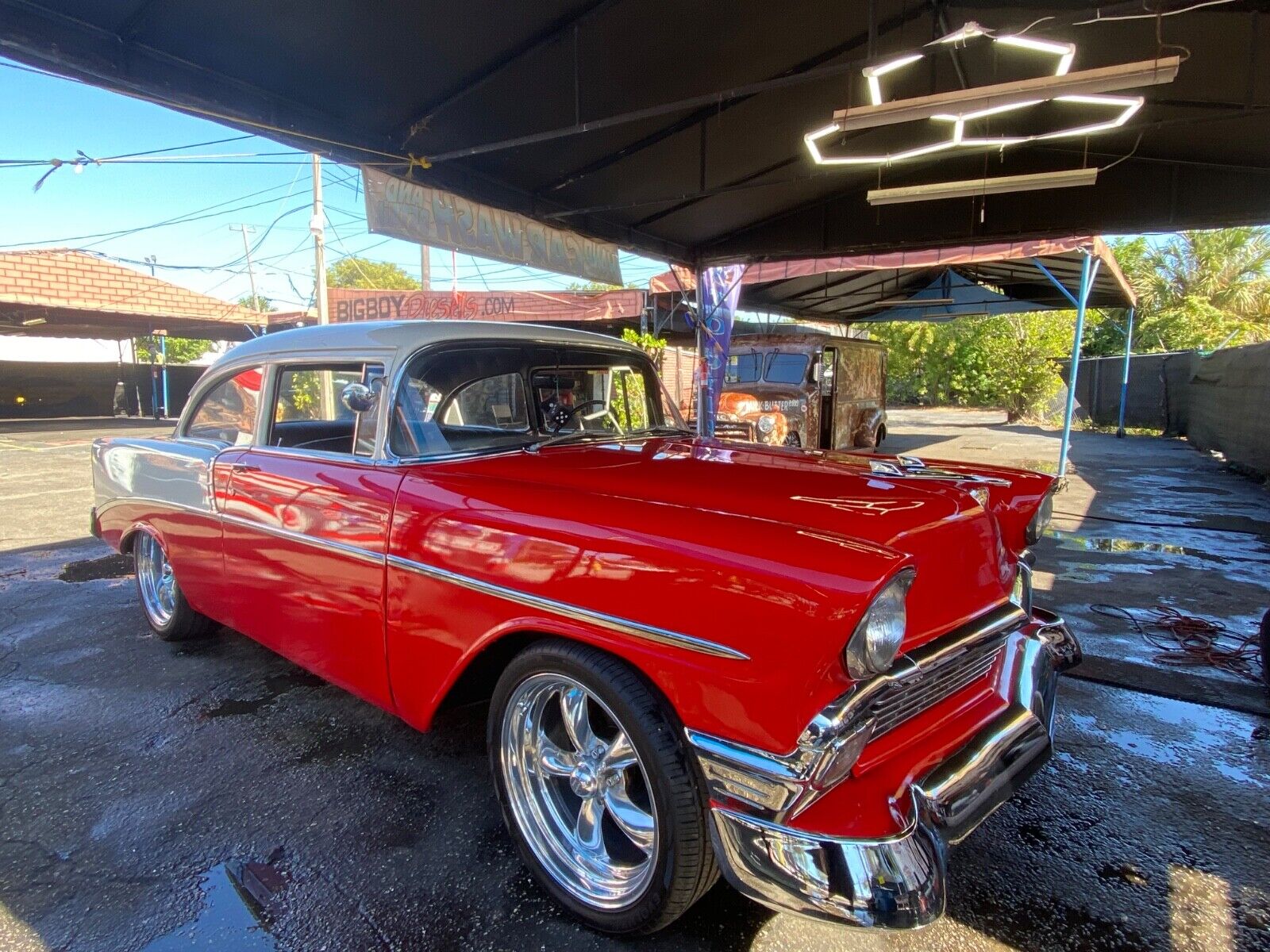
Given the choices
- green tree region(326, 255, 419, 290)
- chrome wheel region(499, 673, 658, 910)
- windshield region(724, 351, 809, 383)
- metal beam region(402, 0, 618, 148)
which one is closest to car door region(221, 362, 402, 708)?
chrome wheel region(499, 673, 658, 910)

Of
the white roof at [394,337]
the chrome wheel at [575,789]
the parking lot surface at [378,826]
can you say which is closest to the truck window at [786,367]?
the parking lot surface at [378,826]

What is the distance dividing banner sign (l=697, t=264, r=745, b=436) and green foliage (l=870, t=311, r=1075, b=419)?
50.6 feet

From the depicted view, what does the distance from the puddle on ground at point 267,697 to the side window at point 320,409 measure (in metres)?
1.20

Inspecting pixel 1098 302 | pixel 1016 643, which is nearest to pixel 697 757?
pixel 1016 643

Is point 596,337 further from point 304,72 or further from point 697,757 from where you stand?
point 304,72

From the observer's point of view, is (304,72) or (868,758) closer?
(868,758)

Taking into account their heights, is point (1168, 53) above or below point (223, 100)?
above

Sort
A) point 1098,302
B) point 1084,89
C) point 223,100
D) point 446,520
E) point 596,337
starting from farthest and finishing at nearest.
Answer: point 1098,302 → point 223,100 → point 1084,89 → point 596,337 → point 446,520

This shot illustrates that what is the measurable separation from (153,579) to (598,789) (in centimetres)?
339

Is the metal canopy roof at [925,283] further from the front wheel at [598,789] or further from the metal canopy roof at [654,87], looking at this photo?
the front wheel at [598,789]

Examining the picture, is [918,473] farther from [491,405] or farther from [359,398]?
[359,398]

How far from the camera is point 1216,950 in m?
1.89

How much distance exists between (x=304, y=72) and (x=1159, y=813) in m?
5.86

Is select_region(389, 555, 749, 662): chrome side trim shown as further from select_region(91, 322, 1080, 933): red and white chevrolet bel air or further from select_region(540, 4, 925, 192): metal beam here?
select_region(540, 4, 925, 192): metal beam
